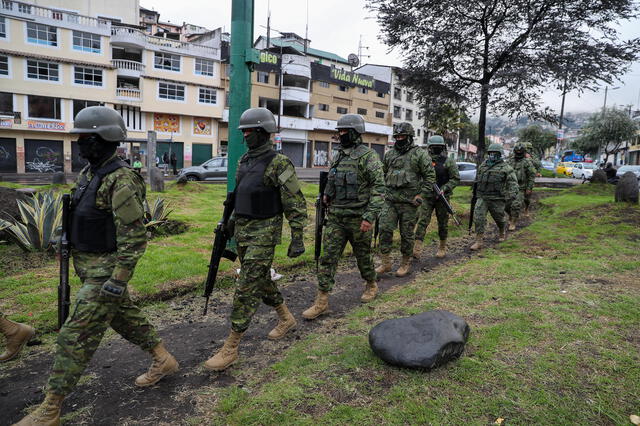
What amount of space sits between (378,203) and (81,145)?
2.94 metres

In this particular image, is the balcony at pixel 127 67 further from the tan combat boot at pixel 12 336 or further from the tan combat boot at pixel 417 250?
the tan combat boot at pixel 12 336

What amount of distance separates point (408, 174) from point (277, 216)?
126 inches

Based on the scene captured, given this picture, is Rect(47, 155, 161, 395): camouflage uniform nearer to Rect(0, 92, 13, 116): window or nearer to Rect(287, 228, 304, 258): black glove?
Rect(287, 228, 304, 258): black glove

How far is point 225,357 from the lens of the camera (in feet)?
12.4

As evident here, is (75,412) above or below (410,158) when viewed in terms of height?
below

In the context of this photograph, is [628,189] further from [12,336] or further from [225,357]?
[12,336]

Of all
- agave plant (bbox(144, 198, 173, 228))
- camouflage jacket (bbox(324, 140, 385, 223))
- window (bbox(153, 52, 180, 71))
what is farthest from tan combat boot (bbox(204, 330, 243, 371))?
window (bbox(153, 52, 180, 71))

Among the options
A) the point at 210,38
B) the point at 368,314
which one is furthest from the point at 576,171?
the point at 368,314

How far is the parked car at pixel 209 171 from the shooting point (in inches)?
862

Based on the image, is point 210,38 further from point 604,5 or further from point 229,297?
point 229,297

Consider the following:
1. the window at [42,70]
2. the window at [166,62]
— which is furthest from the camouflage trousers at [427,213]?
the window at [166,62]

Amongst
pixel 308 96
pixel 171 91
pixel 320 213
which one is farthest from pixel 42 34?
pixel 320 213

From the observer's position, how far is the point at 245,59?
21.2 ft

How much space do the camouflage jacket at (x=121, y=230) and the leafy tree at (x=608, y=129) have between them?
5888 cm
